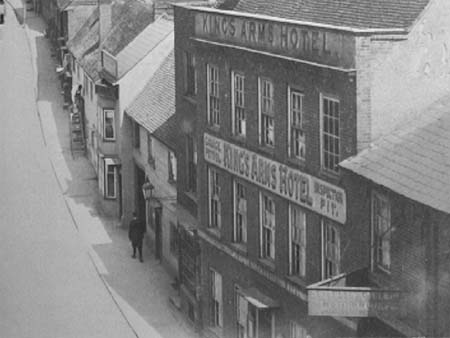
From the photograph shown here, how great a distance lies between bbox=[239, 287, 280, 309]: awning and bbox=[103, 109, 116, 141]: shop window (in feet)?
74.5

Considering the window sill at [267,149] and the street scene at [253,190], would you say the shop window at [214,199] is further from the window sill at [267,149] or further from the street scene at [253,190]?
the window sill at [267,149]

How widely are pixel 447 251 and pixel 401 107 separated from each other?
422 cm

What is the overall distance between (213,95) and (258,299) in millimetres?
6408

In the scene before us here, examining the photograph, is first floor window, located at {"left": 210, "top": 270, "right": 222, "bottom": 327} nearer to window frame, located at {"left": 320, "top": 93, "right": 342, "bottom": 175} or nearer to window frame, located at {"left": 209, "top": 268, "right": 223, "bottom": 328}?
window frame, located at {"left": 209, "top": 268, "right": 223, "bottom": 328}

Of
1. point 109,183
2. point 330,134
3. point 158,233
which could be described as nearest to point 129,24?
point 109,183

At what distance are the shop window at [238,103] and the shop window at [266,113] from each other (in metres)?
1.26

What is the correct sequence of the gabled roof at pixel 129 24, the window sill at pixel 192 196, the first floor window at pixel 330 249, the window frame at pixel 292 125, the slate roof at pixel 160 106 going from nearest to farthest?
the first floor window at pixel 330 249 → the window frame at pixel 292 125 → the window sill at pixel 192 196 → the slate roof at pixel 160 106 → the gabled roof at pixel 129 24

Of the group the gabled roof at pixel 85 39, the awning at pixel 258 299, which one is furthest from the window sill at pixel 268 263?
the gabled roof at pixel 85 39

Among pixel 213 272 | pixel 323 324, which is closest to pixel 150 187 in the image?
pixel 213 272

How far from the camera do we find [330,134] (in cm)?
A: 2942

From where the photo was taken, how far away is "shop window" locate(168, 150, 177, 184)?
1795 inches

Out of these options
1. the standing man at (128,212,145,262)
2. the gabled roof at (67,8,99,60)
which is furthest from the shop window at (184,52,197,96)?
the gabled roof at (67,8,99,60)

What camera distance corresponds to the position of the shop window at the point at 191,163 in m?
40.4

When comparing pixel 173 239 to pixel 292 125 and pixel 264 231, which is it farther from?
pixel 292 125
